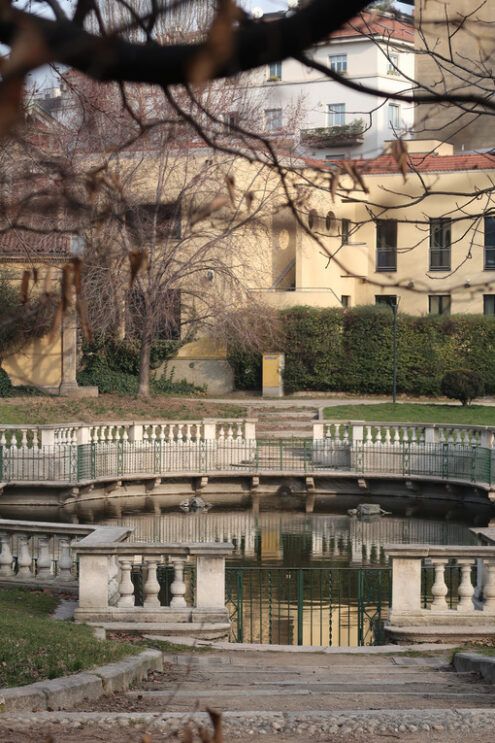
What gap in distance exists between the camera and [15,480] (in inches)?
1013

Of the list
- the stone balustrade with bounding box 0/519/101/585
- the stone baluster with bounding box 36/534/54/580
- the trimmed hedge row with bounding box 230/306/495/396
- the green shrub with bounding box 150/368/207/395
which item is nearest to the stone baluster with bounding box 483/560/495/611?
the stone balustrade with bounding box 0/519/101/585

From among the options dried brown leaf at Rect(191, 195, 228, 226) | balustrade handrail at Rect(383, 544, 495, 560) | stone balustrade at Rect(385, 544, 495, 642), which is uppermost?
dried brown leaf at Rect(191, 195, 228, 226)

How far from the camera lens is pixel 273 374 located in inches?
1738

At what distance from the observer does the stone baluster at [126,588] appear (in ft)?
38.5

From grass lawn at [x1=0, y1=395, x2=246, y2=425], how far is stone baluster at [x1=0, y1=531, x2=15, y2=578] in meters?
17.5

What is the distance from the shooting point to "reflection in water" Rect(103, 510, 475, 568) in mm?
20359

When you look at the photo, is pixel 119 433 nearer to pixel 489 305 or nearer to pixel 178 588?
pixel 178 588

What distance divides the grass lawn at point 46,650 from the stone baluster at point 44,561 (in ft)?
8.91

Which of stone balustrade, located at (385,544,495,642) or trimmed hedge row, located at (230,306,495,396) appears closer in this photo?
stone balustrade, located at (385,544,495,642)

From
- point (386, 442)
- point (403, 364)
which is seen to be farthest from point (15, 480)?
point (403, 364)

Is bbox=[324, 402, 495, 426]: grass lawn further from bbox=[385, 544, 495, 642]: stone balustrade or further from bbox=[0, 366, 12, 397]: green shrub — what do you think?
bbox=[385, 544, 495, 642]: stone balustrade

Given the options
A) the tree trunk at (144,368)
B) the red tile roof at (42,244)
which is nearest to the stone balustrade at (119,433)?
the red tile roof at (42,244)

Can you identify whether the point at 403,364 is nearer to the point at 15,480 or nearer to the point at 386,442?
the point at 386,442

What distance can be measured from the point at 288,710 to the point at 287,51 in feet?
17.5
